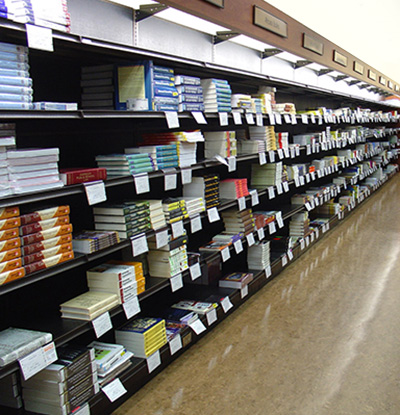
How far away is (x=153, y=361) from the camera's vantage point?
3109mm

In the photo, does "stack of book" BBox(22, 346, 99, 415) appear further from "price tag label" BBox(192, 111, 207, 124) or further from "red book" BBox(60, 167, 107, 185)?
"price tag label" BBox(192, 111, 207, 124)

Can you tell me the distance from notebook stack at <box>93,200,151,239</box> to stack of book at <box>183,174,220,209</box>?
32.5 inches

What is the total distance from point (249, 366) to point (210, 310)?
642 millimetres

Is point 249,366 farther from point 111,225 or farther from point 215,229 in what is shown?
point 215,229

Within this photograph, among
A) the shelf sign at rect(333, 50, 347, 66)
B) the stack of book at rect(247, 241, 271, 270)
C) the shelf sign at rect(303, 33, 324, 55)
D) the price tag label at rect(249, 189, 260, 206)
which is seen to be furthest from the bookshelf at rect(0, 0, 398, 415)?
the shelf sign at rect(333, 50, 347, 66)

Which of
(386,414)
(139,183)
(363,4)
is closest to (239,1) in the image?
(139,183)

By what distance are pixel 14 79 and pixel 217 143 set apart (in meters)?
2.21

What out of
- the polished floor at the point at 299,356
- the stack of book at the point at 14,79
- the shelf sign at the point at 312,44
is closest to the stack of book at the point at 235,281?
the polished floor at the point at 299,356

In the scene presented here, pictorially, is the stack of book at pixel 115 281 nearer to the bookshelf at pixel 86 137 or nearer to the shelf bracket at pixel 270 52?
the bookshelf at pixel 86 137

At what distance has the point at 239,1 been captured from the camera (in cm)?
386

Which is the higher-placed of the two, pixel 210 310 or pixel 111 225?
pixel 111 225

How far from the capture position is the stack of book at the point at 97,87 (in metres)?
3.13

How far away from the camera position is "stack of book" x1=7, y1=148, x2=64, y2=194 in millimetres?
2229

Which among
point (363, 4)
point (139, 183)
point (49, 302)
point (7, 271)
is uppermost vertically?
point (363, 4)
